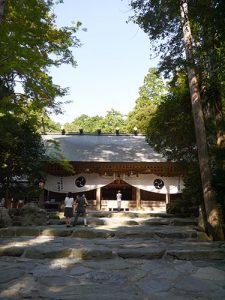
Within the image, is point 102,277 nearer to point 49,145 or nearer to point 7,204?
point 7,204

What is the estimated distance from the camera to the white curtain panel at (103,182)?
21344mm

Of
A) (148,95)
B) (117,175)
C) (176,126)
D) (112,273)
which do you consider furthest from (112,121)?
(112,273)

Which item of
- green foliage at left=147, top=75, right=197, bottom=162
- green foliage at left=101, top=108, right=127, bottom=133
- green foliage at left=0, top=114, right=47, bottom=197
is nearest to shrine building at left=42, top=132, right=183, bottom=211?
green foliage at left=0, top=114, right=47, bottom=197

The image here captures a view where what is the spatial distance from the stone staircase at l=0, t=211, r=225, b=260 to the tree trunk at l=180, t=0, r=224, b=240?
0.60 metres

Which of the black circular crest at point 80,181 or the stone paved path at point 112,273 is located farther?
the black circular crest at point 80,181

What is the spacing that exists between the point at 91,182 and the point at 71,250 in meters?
14.5

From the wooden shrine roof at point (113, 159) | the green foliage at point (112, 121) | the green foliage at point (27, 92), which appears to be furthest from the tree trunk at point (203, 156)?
the green foliage at point (112, 121)

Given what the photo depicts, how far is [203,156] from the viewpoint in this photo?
33.0 ft

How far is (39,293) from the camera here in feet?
14.6

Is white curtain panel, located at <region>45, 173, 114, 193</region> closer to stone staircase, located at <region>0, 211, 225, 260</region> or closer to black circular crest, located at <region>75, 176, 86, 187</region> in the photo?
black circular crest, located at <region>75, 176, 86, 187</region>

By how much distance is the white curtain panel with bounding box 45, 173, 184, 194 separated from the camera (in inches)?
840

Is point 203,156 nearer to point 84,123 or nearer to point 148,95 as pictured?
point 148,95

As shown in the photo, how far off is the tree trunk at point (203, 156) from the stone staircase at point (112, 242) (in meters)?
0.60

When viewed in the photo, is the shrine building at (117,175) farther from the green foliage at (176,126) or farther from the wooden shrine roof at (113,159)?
the green foliage at (176,126)
